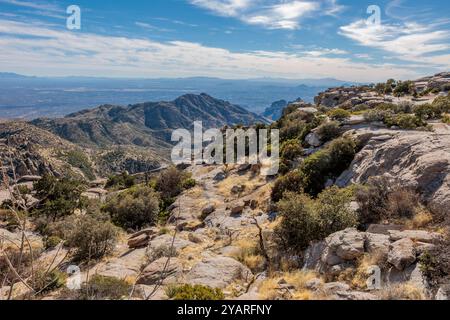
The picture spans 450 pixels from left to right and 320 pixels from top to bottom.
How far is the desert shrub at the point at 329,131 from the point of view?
974 inches

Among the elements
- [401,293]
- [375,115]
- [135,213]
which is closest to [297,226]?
[401,293]

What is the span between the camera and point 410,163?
1421 centimetres

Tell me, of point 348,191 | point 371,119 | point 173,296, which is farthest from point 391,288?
point 371,119

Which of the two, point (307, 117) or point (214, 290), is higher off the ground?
point (307, 117)

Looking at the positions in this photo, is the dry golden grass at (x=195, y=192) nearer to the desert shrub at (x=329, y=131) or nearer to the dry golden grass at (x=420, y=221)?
the desert shrub at (x=329, y=131)

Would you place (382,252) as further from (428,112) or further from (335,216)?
(428,112)

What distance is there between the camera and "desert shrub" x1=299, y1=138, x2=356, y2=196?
19453mm

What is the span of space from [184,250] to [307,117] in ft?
83.4

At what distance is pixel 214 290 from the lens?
339 inches

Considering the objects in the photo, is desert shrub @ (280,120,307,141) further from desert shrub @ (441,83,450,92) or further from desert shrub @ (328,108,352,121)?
desert shrub @ (441,83,450,92)

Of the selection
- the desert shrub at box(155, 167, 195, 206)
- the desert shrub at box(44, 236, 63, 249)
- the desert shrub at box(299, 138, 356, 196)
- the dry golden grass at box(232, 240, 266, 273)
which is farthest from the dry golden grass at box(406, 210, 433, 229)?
the desert shrub at box(155, 167, 195, 206)

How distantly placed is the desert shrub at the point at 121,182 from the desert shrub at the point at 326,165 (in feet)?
85.6
